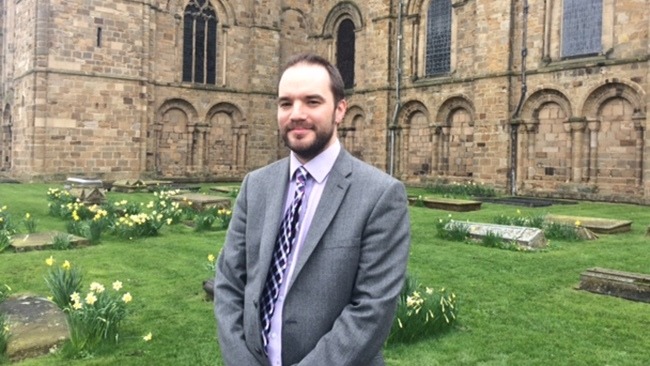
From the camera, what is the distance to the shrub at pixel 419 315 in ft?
13.6

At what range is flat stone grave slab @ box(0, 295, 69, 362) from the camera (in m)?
3.79

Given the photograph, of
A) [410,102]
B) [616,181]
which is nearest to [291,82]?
[616,181]

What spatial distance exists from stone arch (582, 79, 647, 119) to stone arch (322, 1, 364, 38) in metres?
10.6

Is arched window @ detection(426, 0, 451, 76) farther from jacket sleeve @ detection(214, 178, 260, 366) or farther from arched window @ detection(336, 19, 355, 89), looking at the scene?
jacket sleeve @ detection(214, 178, 260, 366)

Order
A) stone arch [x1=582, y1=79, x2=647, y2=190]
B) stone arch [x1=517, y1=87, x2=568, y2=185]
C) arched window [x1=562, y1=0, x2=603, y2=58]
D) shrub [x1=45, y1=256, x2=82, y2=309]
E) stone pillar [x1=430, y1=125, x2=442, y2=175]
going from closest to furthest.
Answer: shrub [x1=45, y1=256, x2=82, y2=309]
stone arch [x1=582, y1=79, x2=647, y2=190]
arched window [x1=562, y1=0, x2=603, y2=58]
stone arch [x1=517, y1=87, x2=568, y2=185]
stone pillar [x1=430, y1=125, x2=442, y2=175]

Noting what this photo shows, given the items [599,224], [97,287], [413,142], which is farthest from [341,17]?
[97,287]

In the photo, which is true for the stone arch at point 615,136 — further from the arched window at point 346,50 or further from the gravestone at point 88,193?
the gravestone at point 88,193

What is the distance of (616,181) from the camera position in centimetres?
1512

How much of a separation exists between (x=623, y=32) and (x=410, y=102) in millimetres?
7921

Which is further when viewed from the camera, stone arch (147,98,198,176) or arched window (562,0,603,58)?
stone arch (147,98,198,176)

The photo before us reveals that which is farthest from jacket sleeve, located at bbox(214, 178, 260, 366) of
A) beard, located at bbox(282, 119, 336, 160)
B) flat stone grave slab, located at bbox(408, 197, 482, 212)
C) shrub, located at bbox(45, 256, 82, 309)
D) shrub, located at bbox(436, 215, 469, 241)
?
flat stone grave slab, located at bbox(408, 197, 482, 212)

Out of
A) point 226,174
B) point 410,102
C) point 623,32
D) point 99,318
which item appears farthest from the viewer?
point 226,174

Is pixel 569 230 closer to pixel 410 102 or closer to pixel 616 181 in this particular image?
pixel 616 181

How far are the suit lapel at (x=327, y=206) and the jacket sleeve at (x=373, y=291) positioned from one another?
14 cm
